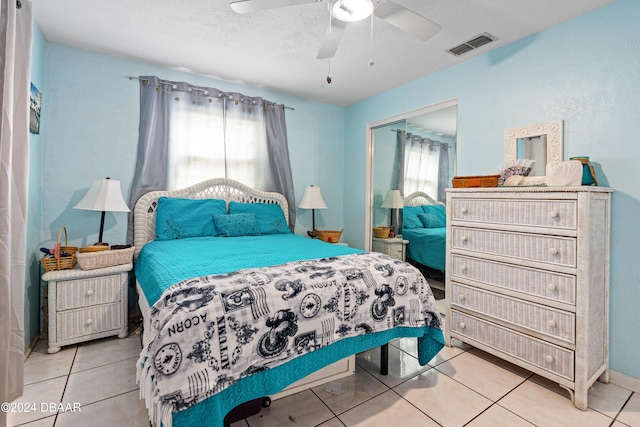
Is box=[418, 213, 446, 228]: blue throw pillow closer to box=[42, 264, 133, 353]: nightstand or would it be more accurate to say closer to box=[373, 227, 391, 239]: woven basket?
box=[373, 227, 391, 239]: woven basket

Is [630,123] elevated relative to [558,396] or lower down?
elevated

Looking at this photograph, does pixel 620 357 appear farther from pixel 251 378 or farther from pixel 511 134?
pixel 251 378

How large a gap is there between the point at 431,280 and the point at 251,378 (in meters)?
2.93

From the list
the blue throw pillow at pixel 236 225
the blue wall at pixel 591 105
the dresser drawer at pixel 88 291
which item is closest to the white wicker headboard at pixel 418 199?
the blue wall at pixel 591 105

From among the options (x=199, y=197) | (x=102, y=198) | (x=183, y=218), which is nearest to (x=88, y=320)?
(x=102, y=198)

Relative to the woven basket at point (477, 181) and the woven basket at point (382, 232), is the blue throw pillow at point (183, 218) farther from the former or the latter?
the woven basket at point (477, 181)

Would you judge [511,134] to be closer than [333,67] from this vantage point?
Yes

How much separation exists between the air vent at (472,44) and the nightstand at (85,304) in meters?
3.42

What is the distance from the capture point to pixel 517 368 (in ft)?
7.43

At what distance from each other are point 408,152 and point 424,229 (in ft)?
3.29

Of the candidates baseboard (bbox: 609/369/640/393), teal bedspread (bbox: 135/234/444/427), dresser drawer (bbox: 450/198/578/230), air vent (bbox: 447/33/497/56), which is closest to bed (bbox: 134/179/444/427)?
teal bedspread (bbox: 135/234/444/427)

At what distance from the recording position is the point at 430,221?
12.5 feet

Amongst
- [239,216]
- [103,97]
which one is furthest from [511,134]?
[103,97]

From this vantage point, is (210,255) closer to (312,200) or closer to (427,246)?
(312,200)
